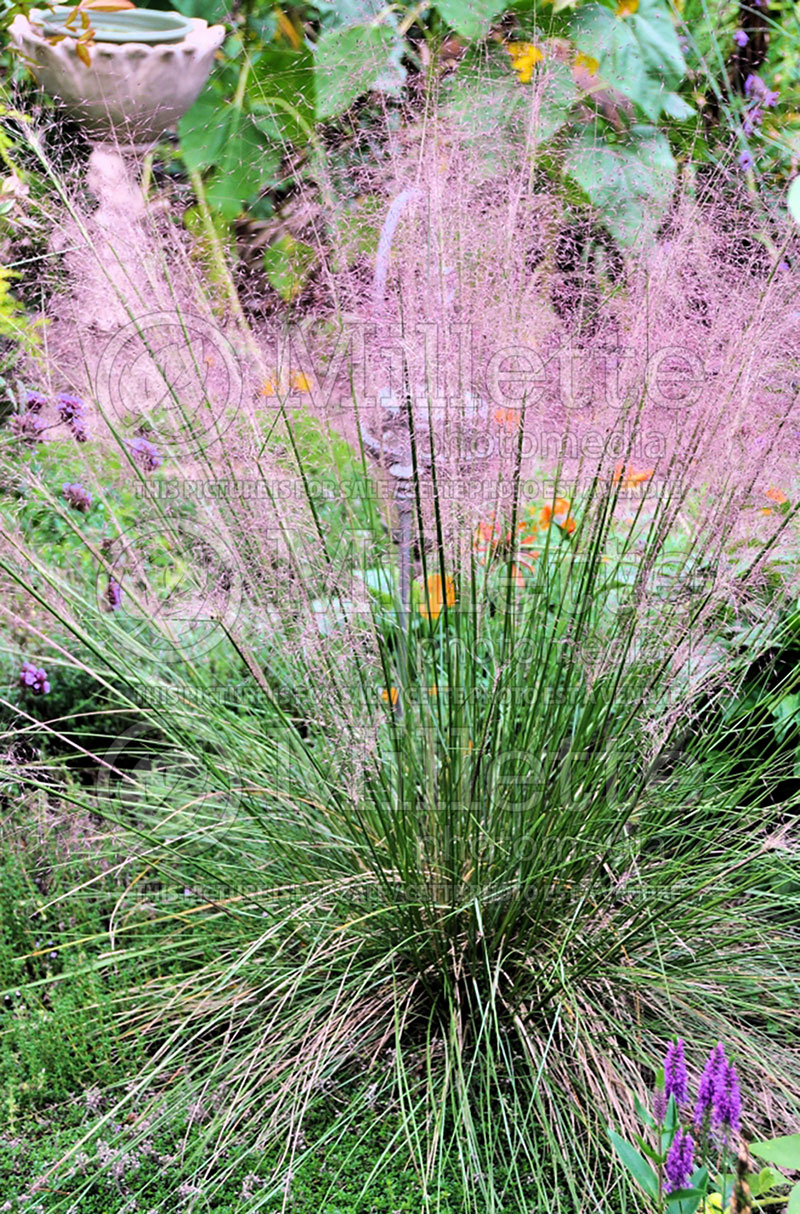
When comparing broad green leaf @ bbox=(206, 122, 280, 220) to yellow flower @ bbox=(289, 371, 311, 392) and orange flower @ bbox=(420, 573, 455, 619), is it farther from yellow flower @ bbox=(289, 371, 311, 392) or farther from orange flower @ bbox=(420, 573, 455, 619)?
orange flower @ bbox=(420, 573, 455, 619)

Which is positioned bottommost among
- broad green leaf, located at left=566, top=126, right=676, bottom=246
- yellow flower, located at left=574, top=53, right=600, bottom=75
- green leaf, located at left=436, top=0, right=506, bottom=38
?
broad green leaf, located at left=566, top=126, right=676, bottom=246

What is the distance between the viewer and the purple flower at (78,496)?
2449 millimetres

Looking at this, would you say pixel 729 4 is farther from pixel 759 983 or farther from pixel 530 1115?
pixel 530 1115

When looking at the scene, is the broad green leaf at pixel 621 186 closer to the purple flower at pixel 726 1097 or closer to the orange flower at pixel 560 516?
the orange flower at pixel 560 516

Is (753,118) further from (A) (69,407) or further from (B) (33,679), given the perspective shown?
(B) (33,679)

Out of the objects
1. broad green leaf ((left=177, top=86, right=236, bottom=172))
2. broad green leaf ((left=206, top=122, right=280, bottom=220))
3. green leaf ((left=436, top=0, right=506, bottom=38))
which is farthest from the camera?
broad green leaf ((left=177, top=86, right=236, bottom=172))

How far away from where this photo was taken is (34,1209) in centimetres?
146

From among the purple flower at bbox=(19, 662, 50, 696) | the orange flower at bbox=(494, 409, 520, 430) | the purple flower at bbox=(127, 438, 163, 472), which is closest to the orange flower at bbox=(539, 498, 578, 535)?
the orange flower at bbox=(494, 409, 520, 430)

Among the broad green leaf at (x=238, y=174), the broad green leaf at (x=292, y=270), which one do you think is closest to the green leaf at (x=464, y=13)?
the broad green leaf at (x=238, y=174)

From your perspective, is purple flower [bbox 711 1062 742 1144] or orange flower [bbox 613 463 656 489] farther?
orange flower [bbox 613 463 656 489]

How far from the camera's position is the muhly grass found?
1516 millimetres

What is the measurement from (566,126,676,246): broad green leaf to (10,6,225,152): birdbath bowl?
101 cm

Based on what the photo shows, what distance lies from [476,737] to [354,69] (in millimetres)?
1121

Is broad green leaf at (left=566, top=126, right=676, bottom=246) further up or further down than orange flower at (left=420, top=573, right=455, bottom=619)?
further up
